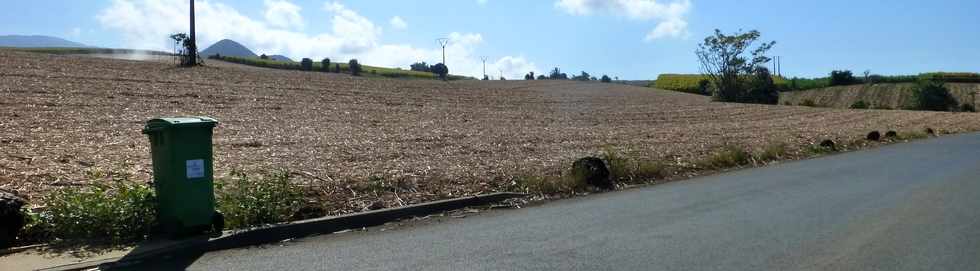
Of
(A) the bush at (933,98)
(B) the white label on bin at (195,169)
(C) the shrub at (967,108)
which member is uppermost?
(A) the bush at (933,98)

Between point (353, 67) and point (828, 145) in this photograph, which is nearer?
point (828, 145)

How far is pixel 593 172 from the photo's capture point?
44.4ft

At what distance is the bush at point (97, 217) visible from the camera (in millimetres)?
7793

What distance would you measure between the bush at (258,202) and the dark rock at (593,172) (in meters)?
4.76

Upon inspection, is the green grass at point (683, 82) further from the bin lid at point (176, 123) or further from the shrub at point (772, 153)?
the bin lid at point (176, 123)

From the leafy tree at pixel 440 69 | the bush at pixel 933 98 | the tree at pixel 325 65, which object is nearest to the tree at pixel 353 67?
the tree at pixel 325 65

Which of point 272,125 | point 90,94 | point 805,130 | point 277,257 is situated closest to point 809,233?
point 277,257

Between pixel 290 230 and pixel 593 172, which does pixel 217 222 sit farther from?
pixel 593 172

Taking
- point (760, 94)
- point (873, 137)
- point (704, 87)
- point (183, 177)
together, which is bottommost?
point (873, 137)

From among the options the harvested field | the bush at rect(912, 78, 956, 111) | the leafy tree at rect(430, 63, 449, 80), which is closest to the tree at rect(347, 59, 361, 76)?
the leafy tree at rect(430, 63, 449, 80)

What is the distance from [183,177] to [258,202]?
113 centimetres

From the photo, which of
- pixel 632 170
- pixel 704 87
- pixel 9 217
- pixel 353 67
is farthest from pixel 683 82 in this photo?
pixel 9 217

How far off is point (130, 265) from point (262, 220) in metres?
1.89

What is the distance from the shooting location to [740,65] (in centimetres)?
8088
